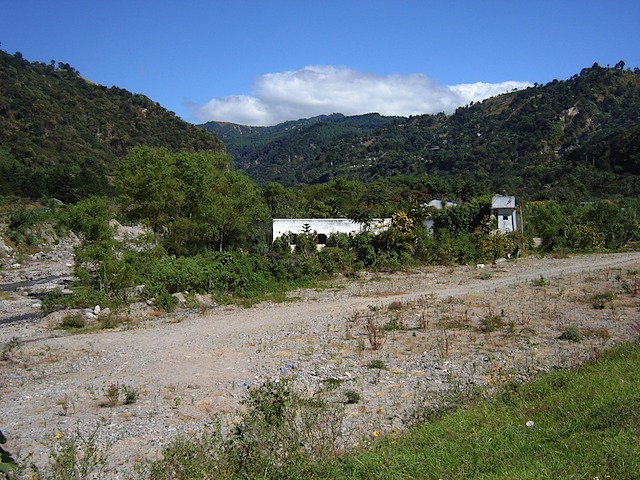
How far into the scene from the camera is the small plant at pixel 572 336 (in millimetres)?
12770

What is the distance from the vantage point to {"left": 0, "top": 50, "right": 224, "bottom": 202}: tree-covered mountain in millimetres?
50812

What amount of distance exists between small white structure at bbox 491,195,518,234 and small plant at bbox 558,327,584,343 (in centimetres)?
2395

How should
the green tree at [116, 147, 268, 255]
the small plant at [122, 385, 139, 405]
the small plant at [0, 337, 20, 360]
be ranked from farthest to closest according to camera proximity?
the green tree at [116, 147, 268, 255]
the small plant at [0, 337, 20, 360]
the small plant at [122, 385, 139, 405]

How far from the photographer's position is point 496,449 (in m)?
5.86

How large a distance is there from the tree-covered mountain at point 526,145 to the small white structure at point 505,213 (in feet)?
107

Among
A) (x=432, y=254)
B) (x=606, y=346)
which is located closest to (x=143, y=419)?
(x=606, y=346)

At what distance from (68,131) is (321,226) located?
5854cm

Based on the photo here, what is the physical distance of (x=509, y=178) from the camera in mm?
87562

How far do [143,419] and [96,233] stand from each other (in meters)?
18.9

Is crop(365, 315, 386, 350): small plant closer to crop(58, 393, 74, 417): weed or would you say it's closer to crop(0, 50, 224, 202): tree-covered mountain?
crop(58, 393, 74, 417): weed

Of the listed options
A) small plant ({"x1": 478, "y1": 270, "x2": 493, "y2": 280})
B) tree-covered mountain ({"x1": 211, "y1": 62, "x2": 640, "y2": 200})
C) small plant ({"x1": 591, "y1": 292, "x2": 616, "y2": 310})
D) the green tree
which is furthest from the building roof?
tree-covered mountain ({"x1": 211, "y1": 62, "x2": 640, "y2": 200})

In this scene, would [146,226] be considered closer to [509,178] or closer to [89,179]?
[89,179]

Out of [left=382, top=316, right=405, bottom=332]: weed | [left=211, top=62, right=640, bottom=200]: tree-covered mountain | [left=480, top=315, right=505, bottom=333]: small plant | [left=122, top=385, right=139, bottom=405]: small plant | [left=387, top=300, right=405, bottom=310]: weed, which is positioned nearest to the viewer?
[left=122, top=385, right=139, bottom=405]: small plant

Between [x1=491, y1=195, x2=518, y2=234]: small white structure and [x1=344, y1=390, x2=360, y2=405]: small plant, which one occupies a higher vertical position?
[x1=491, y1=195, x2=518, y2=234]: small white structure
